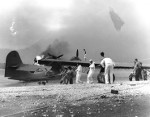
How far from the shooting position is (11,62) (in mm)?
31188

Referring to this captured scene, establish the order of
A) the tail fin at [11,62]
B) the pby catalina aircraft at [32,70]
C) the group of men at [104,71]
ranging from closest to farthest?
the group of men at [104,71] → the pby catalina aircraft at [32,70] → the tail fin at [11,62]

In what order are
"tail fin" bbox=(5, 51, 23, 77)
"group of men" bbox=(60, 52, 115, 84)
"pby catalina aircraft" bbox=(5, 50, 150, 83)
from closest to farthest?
1. "group of men" bbox=(60, 52, 115, 84)
2. "pby catalina aircraft" bbox=(5, 50, 150, 83)
3. "tail fin" bbox=(5, 51, 23, 77)

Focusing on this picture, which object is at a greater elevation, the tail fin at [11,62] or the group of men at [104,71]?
the tail fin at [11,62]

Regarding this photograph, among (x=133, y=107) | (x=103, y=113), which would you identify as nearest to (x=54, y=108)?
(x=103, y=113)

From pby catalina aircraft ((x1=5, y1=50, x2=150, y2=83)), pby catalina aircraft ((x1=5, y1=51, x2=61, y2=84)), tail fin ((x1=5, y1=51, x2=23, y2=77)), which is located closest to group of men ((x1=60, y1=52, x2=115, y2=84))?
pby catalina aircraft ((x1=5, y1=50, x2=150, y2=83))

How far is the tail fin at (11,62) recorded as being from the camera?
99.5 ft

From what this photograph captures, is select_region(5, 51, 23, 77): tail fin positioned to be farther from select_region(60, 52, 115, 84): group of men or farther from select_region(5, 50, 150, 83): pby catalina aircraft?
select_region(60, 52, 115, 84): group of men

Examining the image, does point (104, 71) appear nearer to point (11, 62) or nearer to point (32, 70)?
point (32, 70)

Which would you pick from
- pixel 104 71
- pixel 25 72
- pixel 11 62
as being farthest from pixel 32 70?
pixel 104 71

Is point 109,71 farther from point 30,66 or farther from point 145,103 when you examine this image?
point 30,66

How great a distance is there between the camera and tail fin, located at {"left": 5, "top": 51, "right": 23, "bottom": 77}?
1194 inches

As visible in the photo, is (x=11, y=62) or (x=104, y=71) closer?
(x=104, y=71)

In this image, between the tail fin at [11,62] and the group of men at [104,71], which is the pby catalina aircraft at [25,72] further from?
the group of men at [104,71]

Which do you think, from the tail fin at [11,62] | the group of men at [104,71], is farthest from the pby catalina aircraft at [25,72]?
the group of men at [104,71]
